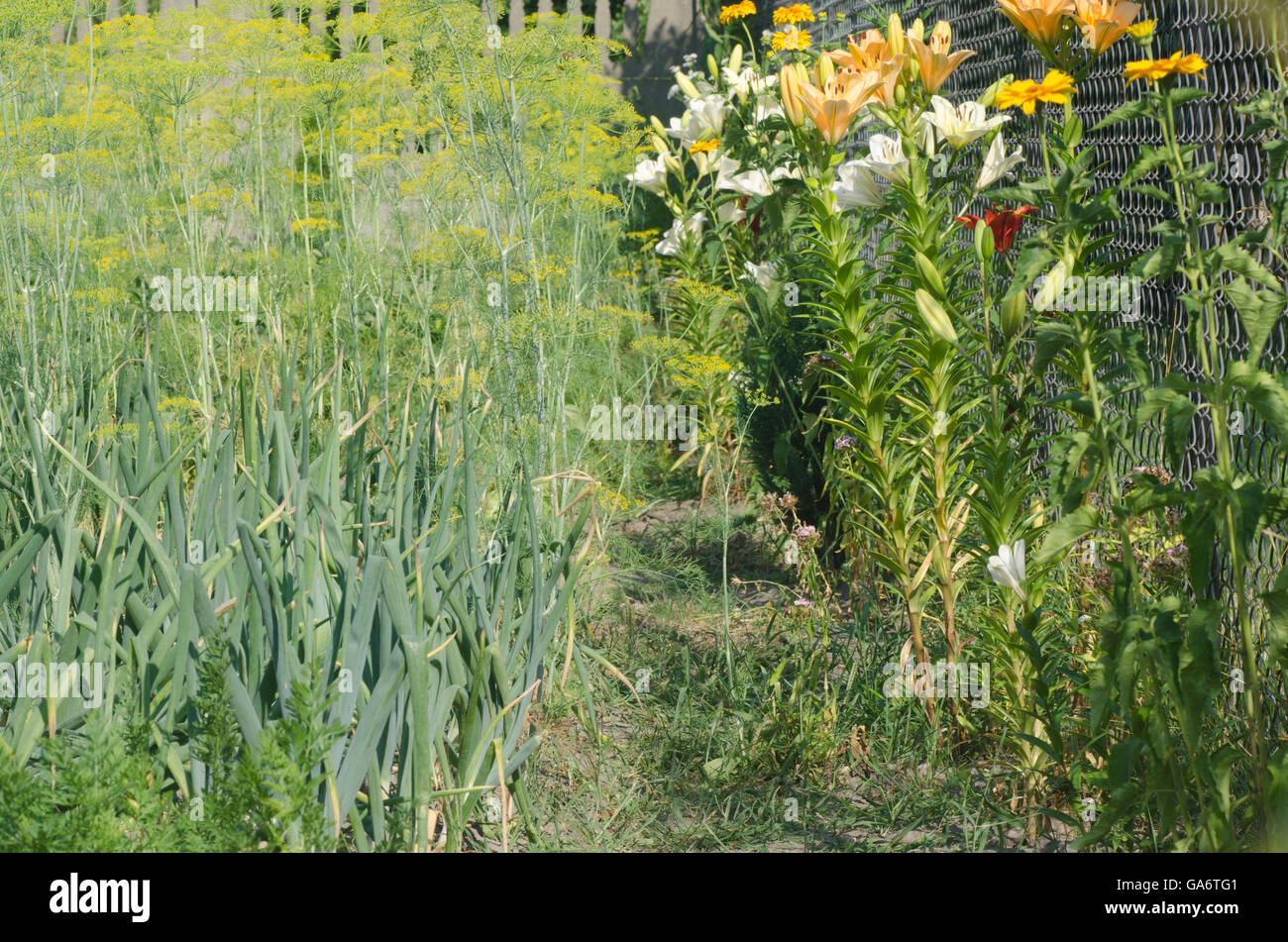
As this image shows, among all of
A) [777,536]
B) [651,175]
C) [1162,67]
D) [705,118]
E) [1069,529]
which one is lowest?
[777,536]

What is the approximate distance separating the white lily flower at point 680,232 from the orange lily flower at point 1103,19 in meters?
2.62

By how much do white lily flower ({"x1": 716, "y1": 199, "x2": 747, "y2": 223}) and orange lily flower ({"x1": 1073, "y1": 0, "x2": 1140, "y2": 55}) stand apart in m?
2.36

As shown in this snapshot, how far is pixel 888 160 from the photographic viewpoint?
2.11 m

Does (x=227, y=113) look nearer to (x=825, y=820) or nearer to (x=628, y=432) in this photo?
(x=628, y=432)

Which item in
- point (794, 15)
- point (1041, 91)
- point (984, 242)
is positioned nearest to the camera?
point (1041, 91)

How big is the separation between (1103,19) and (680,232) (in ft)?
8.80

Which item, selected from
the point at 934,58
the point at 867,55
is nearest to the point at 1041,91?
the point at 934,58

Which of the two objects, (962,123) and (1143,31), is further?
(962,123)

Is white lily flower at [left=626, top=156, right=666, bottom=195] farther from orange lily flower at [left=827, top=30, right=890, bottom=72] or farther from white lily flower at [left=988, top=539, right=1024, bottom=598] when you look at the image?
white lily flower at [left=988, top=539, right=1024, bottom=598]

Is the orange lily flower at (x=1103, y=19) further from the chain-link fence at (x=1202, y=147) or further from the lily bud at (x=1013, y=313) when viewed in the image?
the lily bud at (x=1013, y=313)

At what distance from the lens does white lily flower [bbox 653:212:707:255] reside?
4.30 m

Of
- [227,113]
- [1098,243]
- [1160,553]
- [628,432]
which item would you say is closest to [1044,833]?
[1160,553]

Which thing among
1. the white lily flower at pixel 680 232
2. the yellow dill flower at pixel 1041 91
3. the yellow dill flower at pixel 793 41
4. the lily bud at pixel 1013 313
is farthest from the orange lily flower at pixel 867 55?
the white lily flower at pixel 680 232

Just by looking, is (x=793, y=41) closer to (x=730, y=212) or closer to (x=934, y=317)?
(x=730, y=212)
